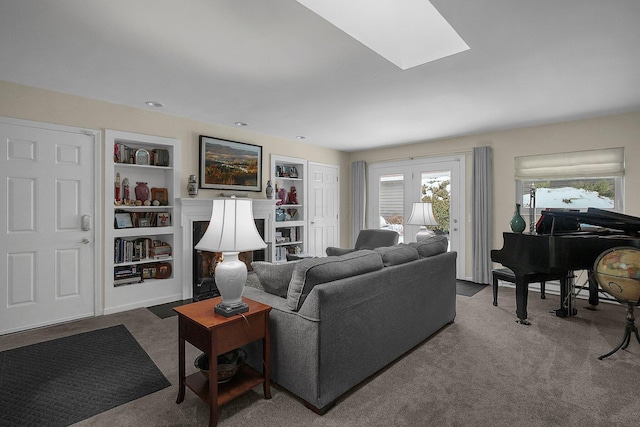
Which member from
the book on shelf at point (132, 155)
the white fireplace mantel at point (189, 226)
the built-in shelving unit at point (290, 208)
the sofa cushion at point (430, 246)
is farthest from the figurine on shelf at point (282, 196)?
the sofa cushion at point (430, 246)

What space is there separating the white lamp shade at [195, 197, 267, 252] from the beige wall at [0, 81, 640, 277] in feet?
8.64

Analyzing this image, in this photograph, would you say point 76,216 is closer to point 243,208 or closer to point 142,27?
point 142,27

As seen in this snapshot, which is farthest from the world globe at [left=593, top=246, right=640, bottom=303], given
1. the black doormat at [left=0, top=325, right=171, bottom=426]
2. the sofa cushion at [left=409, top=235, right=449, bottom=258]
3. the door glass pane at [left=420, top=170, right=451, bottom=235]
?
the black doormat at [left=0, top=325, right=171, bottom=426]

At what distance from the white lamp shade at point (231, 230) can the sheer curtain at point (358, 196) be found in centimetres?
476

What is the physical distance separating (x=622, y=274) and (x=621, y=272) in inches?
0.6

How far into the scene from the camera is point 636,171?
4.03m

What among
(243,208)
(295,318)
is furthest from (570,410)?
(243,208)

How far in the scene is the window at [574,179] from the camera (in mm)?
4195

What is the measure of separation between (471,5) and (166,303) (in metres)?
4.31

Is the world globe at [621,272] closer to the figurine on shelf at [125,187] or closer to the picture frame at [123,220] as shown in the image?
the picture frame at [123,220]

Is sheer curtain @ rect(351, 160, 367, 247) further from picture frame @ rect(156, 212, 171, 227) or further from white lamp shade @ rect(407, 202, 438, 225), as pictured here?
picture frame @ rect(156, 212, 171, 227)

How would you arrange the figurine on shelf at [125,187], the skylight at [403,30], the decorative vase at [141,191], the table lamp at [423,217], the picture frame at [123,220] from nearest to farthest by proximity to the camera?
the skylight at [403,30] < the picture frame at [123,220] < the figurine on shelf at [125,187] < the decorative vase at [141,191] < the table lamp at [423,217]

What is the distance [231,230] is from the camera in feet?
6.41

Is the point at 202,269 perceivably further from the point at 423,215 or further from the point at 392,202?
the point at 392,202
